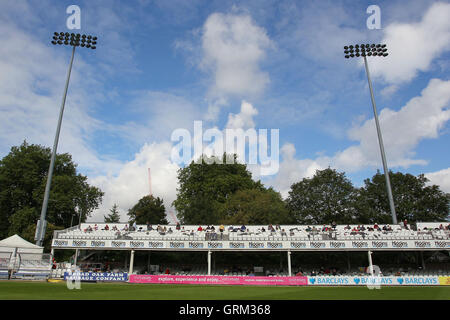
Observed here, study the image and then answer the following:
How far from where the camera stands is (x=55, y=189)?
174 feet

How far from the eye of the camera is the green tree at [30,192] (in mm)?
50312

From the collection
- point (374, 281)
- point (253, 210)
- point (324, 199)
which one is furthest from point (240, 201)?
point (374, 281)

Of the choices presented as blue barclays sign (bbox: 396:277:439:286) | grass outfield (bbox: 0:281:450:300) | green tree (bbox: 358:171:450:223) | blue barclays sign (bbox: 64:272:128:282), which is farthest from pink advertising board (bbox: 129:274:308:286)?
green tree (bbox: 358:171:450:223)

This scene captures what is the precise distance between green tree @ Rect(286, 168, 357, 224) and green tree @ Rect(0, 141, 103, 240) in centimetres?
3776

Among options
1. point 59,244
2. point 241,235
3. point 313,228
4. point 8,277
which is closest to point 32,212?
point 59,244

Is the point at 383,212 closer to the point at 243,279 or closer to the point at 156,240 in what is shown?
the point at 243,279

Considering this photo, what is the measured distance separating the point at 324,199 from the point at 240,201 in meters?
14.7

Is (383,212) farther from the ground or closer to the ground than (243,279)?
farther from the ground

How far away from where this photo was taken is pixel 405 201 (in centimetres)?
4944

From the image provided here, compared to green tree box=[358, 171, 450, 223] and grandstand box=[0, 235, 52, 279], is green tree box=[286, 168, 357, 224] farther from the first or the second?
grandstand box=[0, 235, 52, 279]

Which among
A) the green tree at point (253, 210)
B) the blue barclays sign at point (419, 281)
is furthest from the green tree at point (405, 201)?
the blue barclays sign at point (419, 281)

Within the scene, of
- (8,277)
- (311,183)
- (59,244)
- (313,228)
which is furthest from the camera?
(311,183)

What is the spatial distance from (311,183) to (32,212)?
44.2m
